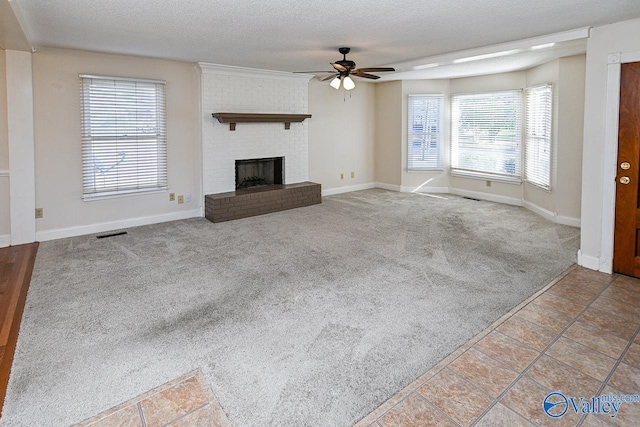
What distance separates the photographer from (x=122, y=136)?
214 inches

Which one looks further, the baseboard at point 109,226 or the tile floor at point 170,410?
the baseboard at point 109,226

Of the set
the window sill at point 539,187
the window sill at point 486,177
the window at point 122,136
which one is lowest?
the window sill at point 539,187

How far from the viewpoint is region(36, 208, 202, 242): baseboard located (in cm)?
505

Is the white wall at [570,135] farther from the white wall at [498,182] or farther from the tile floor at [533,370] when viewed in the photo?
the tile floor at [533,370]

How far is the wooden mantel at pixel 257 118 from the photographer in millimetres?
6076

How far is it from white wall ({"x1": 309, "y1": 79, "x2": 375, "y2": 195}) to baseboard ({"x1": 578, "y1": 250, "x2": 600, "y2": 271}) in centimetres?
Result: 487

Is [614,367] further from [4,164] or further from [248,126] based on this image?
[4,164]

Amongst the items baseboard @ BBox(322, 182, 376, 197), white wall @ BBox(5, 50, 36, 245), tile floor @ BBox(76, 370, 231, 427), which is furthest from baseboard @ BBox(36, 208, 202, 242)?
tile floor @ BBox(76, 370, 231, 427)

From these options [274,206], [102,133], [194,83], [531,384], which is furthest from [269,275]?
[194,83]

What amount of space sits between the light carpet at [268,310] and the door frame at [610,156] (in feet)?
1.24

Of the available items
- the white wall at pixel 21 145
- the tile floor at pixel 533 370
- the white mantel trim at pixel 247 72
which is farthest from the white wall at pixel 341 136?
the tile floor at pixel 533 370

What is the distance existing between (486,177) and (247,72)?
4.67 metres

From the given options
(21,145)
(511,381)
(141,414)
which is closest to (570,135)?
(511,381)

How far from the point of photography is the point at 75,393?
6.91 feet
